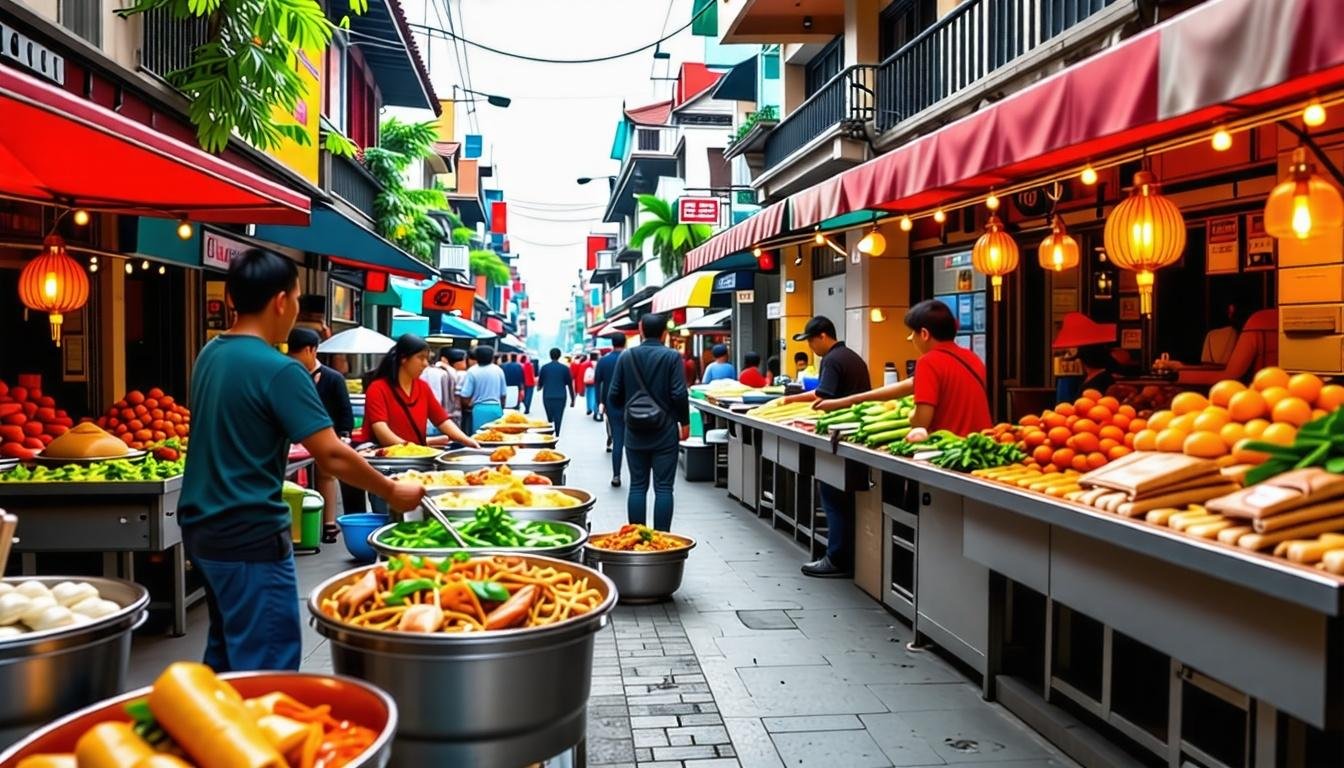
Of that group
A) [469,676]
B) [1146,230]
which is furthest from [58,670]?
[1146,230]

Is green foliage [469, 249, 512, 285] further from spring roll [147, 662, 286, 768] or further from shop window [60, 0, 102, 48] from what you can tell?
spring roll [147, 662, 286, 768]

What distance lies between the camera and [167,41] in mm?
10898

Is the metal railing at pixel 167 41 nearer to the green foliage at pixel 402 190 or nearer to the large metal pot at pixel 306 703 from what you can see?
the large metal pot at pixel 306 703

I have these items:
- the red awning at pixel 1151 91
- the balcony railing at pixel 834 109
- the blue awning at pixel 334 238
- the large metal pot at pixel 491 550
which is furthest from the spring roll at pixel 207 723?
the balcony railing at pixel 834 109

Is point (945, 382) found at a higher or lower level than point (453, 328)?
lower

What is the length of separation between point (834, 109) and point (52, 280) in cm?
1324

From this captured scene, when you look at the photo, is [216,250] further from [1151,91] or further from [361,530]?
[1151,91]

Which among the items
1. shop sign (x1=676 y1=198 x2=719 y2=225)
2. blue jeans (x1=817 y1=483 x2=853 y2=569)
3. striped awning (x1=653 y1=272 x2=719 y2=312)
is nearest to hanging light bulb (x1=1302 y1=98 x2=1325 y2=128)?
blue jeans (x1=817 y1=483 x2=853 y2=569)

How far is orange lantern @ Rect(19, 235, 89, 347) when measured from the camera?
8.03m

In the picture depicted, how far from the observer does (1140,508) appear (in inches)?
170

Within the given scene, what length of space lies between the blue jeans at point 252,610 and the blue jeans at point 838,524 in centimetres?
576

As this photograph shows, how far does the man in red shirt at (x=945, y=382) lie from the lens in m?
7.48

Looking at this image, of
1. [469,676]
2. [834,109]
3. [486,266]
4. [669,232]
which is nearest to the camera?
[469,676]

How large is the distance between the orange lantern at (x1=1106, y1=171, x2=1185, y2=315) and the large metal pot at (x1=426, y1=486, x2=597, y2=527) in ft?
12.4
